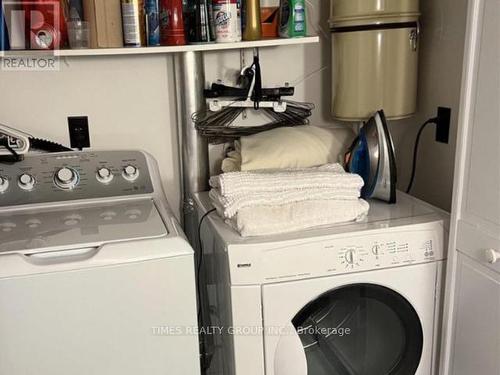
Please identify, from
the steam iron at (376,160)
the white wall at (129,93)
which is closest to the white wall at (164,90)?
the white wall at (129,93)

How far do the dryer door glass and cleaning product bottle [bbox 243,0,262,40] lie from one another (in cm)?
87

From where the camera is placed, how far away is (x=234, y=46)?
1.79m

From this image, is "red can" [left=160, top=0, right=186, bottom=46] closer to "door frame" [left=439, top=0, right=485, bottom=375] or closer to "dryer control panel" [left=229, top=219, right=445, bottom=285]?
"dryer control panel" [left=229, top=219, right=445, bottom=285]

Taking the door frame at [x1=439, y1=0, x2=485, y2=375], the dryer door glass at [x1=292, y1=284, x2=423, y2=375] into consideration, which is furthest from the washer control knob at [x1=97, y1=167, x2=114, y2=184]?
the door frame at [x1=439, y1=0, x2=485, y2=375]

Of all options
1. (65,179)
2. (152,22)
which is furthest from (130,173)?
(152,22)

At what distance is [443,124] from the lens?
1926 mm

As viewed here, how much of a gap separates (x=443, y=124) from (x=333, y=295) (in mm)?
756

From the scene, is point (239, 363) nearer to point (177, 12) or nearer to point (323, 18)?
point (177, 12)

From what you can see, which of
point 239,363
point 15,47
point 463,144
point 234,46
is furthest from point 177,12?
point 239,363

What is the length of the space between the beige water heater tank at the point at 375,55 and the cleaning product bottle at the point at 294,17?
115 millimetres

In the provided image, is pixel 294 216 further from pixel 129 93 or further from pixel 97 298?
pixel 129 93

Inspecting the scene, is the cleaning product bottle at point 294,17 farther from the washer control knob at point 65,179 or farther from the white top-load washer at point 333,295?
the washer control knob at point 65,179

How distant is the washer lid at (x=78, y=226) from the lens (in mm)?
1405

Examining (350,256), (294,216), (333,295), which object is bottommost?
(333,295)
